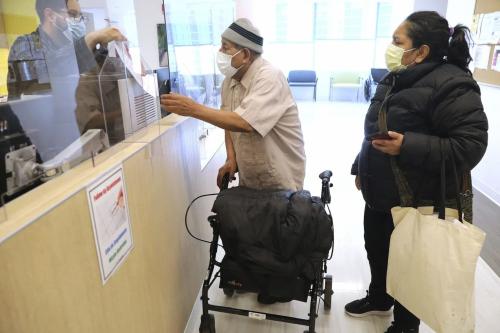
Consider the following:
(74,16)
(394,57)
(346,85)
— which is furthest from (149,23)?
(346,85)

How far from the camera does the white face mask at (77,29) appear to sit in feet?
4.25

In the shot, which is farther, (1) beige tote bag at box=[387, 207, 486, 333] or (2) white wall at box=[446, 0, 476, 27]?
(2) white wall at box=[446, 0, 476, 27]

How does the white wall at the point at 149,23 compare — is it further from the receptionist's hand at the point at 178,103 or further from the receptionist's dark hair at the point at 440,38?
the receptionist's dark hair at the point at 440,38

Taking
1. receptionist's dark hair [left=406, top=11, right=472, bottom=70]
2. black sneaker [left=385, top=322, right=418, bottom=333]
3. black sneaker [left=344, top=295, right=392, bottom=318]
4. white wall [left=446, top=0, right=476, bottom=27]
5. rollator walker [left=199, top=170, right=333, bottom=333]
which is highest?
white wall [left=446, top=0, right=476, bottom=27]

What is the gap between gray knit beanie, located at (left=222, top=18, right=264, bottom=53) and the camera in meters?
1.52

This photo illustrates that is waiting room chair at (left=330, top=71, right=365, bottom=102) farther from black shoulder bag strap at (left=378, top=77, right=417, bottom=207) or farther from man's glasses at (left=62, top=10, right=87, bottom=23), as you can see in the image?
man's glasses at (left=62, top=10, right=87, bottom=23)

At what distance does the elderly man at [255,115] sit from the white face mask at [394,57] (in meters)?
0.43

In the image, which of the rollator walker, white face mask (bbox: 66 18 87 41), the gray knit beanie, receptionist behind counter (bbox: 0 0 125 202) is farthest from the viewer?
the gray knit beanie

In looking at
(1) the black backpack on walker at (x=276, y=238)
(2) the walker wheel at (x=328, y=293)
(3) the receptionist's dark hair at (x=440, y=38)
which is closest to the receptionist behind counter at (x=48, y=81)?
(1) the black backpack on walker at (x=276, y=238)

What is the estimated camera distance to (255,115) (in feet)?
4.57

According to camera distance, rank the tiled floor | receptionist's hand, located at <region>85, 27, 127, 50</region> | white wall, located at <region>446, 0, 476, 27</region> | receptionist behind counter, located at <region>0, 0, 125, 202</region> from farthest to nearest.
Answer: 1. white wall, located at <region>446, 0, 476, 27</region>
2. the tiled floor
3. receptionist's hand, located at <region>85, 27, 127, 50</region>
4. receptionist behind counter, located at <region>0, 0, 125, 202</region>

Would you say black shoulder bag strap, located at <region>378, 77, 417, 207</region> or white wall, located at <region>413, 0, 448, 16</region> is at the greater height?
white wall, located at <region>413, 0, 448, 16</region>

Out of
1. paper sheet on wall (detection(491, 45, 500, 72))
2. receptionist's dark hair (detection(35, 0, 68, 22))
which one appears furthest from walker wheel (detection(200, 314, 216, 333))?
paper sheet on wall (detection(491, 45, 500, 72))

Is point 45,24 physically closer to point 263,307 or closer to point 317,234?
point 317,234
